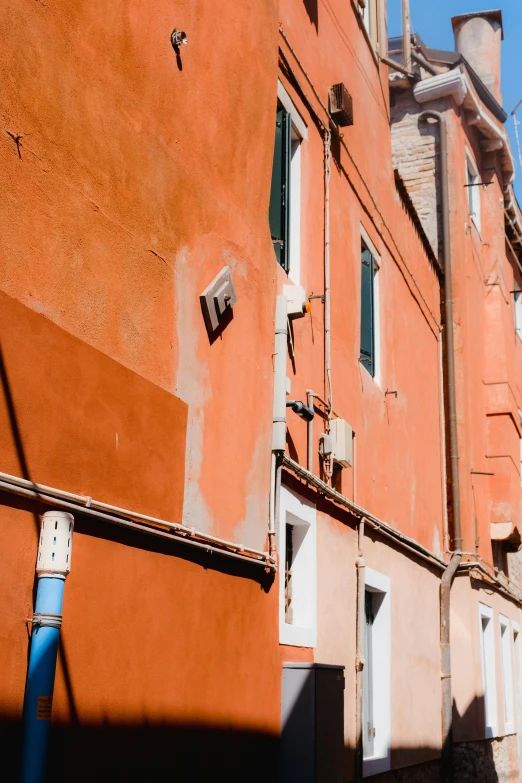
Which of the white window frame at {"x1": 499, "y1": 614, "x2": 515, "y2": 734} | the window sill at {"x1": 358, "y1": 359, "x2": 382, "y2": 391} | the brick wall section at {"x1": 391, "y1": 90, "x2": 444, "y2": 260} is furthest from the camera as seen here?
the white window frame at {"x1": 499, "y1": 614, "x2": 515, "y2": 734}

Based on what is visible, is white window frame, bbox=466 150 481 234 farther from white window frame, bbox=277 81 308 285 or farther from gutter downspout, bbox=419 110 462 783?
white window frame, bbox=277 81 308 285

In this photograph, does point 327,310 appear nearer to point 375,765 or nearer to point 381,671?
point 381,671

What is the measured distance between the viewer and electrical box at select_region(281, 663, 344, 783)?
19.0 feet

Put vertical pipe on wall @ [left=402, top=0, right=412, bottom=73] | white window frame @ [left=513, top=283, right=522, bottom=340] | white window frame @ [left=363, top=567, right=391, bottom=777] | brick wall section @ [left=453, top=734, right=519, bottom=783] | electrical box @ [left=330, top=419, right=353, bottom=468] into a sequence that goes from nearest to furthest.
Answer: electrical box @ [left=330, top=419, right=353, bottom=468], white window frame @ [left=363, top=567, right=391, bottom=777], brick wall section @ [left=453, top=734, right=519, bottom=783], vertical pipe on wall @ [left=402, top=0, right=412, bottom=73], white window frame @ [left=513, top=283, right=522, bottom=340]

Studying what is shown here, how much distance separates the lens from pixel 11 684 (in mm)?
3656

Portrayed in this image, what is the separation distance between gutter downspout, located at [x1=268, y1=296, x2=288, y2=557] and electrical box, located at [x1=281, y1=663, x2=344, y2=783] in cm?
81

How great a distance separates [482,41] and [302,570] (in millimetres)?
13409

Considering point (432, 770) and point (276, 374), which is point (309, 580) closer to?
point (276, 374)

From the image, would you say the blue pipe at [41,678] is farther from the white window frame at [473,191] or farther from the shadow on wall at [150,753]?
the white window frame at [473,191]

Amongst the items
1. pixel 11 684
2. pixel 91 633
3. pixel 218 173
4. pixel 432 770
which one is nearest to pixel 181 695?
pixel 91 633

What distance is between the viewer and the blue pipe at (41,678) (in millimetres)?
3600

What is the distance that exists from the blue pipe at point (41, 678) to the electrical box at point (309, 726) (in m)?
2.54

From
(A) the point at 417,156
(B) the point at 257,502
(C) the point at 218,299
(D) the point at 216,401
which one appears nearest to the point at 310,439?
(B) the point at 257,502

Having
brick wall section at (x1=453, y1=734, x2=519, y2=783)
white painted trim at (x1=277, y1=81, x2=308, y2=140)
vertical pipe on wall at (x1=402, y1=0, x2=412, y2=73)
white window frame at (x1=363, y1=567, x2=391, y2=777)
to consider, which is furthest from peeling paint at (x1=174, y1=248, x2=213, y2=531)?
brick wall section at (x1=453, y1=734, x2=519, y2=783)
